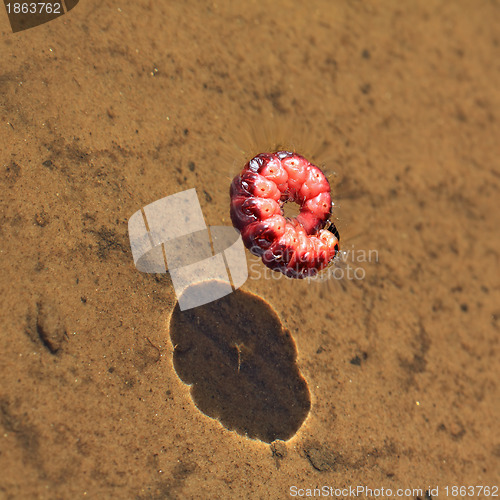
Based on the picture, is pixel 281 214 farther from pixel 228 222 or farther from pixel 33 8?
pixel 33 8

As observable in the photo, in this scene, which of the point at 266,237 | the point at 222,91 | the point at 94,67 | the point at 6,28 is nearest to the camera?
the point at 266,237

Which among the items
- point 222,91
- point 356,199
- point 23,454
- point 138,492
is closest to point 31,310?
point 23,454

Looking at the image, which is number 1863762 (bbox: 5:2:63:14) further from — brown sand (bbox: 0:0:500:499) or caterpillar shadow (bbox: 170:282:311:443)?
caterpillar shadow (bbox: 170:282:311:443)

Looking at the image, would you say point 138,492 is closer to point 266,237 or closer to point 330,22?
point 266,237

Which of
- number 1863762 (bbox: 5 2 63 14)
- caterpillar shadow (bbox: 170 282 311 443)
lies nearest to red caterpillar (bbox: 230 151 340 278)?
caterpillar shadow (bbox: 170 282 311 443)

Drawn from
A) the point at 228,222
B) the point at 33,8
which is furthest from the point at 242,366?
the point at 33,8

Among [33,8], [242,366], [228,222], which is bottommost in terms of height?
[242,366]
